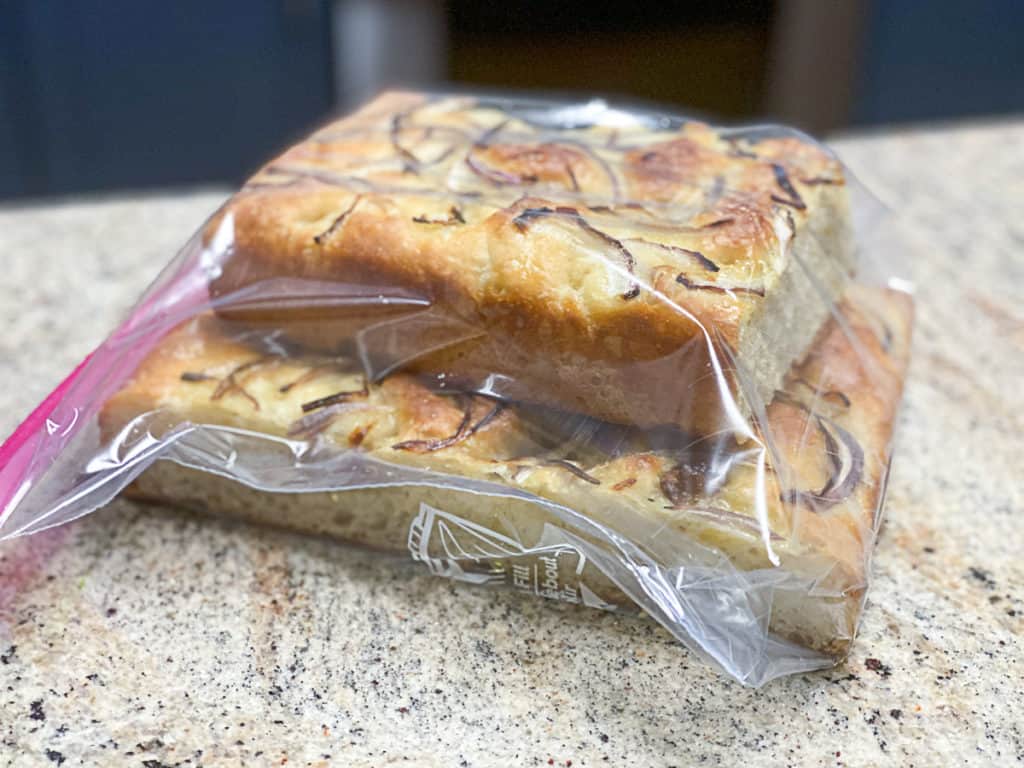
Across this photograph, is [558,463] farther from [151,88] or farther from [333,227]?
[151,88]

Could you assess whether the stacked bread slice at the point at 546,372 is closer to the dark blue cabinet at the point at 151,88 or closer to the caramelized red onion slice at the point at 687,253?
the caramelized red onion slice at the point at 687,253

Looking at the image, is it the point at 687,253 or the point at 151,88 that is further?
the point at 151,88

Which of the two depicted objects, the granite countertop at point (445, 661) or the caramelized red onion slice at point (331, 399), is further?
the caramelized red onion slice at point (331, 399)

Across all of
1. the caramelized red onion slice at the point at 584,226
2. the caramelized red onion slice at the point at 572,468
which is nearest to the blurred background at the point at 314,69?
the caramelized red onion slice at the point at 584,226

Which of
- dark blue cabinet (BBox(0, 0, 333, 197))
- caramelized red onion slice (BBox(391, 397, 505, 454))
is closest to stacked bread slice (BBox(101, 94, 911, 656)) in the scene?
caramelized red onion slice (BBox(391, 397, 505, 454))

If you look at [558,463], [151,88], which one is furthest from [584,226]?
[151,88]

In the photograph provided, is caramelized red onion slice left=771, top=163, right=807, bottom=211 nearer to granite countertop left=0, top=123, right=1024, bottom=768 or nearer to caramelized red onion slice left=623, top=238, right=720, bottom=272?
caramelized red onion slice left=623, top=238, right=720, bottom=272

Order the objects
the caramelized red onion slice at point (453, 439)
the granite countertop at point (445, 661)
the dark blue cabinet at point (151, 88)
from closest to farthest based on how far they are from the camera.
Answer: the granite countertop at point (445, 661)
the caramelized red onion slice at point (453, 439)
the dark blue cabinet at point (151, 88)
